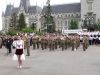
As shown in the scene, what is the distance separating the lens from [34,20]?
178 metres

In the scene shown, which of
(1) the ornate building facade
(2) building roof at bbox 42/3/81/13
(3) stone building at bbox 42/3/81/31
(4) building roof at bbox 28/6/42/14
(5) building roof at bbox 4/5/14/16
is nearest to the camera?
(1) the ornate building facade

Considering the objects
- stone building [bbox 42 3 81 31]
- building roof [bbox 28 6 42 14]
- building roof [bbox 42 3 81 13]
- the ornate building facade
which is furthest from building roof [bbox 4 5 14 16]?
building roof [bbox 42 3 81 13]

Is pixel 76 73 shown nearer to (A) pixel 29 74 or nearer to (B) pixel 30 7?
(A) pixel 29 74

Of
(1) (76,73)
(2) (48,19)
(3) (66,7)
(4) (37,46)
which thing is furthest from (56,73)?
(3) (66,7)

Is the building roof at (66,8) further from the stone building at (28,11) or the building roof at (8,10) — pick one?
the building roof at (8,10)

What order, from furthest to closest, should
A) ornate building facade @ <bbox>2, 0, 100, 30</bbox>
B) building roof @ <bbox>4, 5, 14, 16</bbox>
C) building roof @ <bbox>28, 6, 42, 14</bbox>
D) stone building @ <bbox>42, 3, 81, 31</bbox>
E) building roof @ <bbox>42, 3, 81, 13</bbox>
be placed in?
building roof @ <bbox>4, 5, 14, 16</bbox> → building roof @ <bbox>28, 6, 42, 14</bbox> → stone building @ <bbox>42, 3, 81, 31</bbox> → building roof @ <bbox>42, 3, 81, 13</bbox> → ornate building facade @ <bbox>2, 0, 100, 30</bbox>

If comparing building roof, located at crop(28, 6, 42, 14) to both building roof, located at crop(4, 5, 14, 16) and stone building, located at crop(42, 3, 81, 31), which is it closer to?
building roof, located at crop(4, 5, 14, 16)

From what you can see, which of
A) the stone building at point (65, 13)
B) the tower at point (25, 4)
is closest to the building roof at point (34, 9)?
the tower at point (25, 4)

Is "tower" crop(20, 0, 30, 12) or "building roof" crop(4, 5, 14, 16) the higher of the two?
"tower" crop(20, 0, 30, 12)

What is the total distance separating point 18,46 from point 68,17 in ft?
472

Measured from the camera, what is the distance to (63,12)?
16038 centimetres

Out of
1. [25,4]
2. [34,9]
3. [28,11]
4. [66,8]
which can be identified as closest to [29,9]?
[28,11]

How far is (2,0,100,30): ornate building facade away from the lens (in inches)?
5044

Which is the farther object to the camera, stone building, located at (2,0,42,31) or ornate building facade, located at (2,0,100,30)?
stone building, located at (2,0,42,31)
